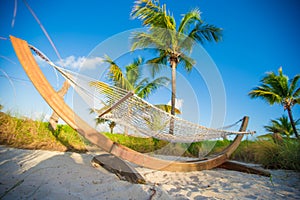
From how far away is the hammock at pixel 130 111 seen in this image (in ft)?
4.09

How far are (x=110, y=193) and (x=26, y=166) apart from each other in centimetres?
81

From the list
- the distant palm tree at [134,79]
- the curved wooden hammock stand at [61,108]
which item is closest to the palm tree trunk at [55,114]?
the curved wooden hammock stand at [61,108]

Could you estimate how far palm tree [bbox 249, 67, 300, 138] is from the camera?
25.6 feet

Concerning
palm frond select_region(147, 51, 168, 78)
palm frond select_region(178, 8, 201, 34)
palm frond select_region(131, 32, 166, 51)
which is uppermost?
palm frond select_region(178, 8, 201, 34)

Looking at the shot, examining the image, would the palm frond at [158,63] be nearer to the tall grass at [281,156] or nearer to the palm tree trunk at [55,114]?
the palm tree trunk at [55,114]

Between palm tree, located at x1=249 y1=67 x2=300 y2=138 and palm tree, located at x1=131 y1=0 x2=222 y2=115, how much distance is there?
490 cm

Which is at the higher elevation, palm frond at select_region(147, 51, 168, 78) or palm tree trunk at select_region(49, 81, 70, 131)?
palm frond at select_region(147, 51, 168, 78)

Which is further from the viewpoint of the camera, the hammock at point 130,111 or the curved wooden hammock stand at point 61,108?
the hammock at point 130,111

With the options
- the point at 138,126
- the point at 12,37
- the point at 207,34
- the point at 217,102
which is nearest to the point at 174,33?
the point at 207,34

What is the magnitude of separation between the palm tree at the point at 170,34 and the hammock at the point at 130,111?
3.50 meters

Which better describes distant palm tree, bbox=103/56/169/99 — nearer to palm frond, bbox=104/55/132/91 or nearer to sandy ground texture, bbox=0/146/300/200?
palm frond, bbox=104/55/132/91

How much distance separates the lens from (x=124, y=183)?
1.12 metres

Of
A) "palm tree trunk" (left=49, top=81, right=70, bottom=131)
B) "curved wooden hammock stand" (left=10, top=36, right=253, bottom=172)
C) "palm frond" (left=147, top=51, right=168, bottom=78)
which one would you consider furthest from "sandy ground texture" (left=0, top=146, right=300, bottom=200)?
"palm frond" (left=147, top=51, right=168, bottom=78)

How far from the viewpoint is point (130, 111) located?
1523 mm
